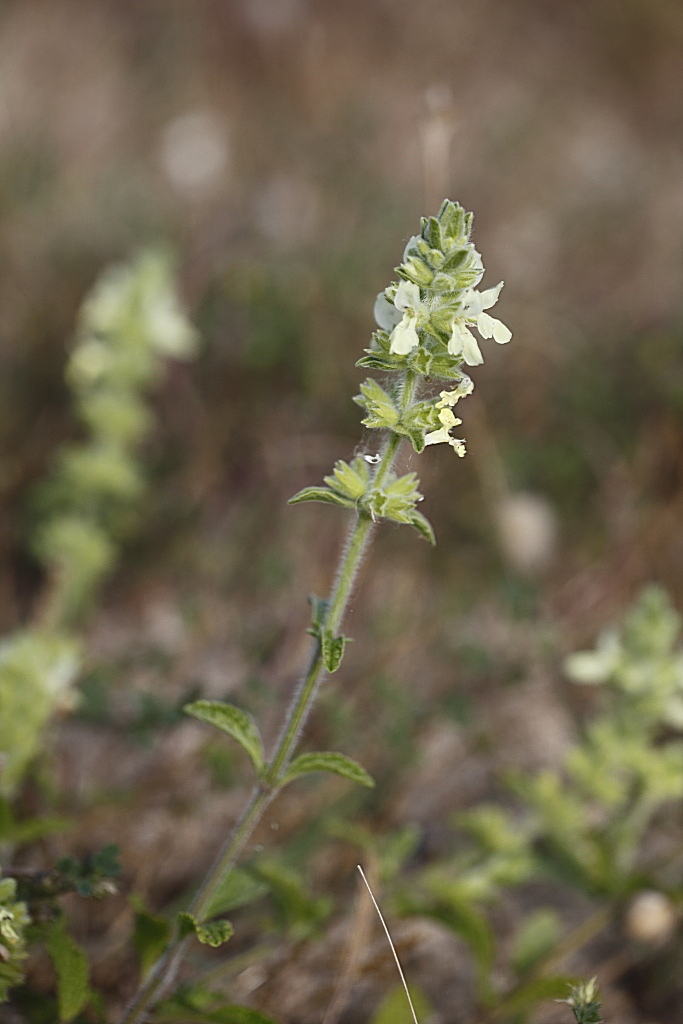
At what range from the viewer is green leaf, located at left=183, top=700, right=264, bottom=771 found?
1.67 m

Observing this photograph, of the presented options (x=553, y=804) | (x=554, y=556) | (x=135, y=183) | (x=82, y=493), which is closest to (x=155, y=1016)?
(x=553, y=804)

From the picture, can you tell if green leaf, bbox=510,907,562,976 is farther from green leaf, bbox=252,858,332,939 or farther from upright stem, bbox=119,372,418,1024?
upright stem, bbox=119,372,418,1024

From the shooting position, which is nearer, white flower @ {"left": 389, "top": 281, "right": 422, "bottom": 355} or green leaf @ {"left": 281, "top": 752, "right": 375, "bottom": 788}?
white flower @ {"left": 389, "top": 281, "right": 422, "bottom": 355}

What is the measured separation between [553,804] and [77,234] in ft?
13.0

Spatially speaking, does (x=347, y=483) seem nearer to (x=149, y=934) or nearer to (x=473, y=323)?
(x=473, y=323)

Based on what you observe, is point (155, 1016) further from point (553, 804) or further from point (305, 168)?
point (305, 168)

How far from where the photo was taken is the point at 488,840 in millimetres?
2645

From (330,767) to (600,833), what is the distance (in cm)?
155

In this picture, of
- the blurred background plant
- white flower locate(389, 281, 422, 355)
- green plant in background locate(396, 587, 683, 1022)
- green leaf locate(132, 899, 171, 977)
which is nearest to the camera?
white flower locate(389, 281, 422, 355)

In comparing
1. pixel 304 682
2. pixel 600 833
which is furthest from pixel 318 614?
pixel 600 833

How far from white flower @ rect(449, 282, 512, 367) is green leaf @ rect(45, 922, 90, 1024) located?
1.37 metres

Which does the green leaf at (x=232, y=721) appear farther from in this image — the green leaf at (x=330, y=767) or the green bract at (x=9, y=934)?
the green bract at (x=9, y=934)

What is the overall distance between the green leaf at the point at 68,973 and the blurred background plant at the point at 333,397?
21.4 inches

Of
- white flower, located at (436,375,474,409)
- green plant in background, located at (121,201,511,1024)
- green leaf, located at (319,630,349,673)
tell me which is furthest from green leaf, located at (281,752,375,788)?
white flower, located at (436,375,474,409)
